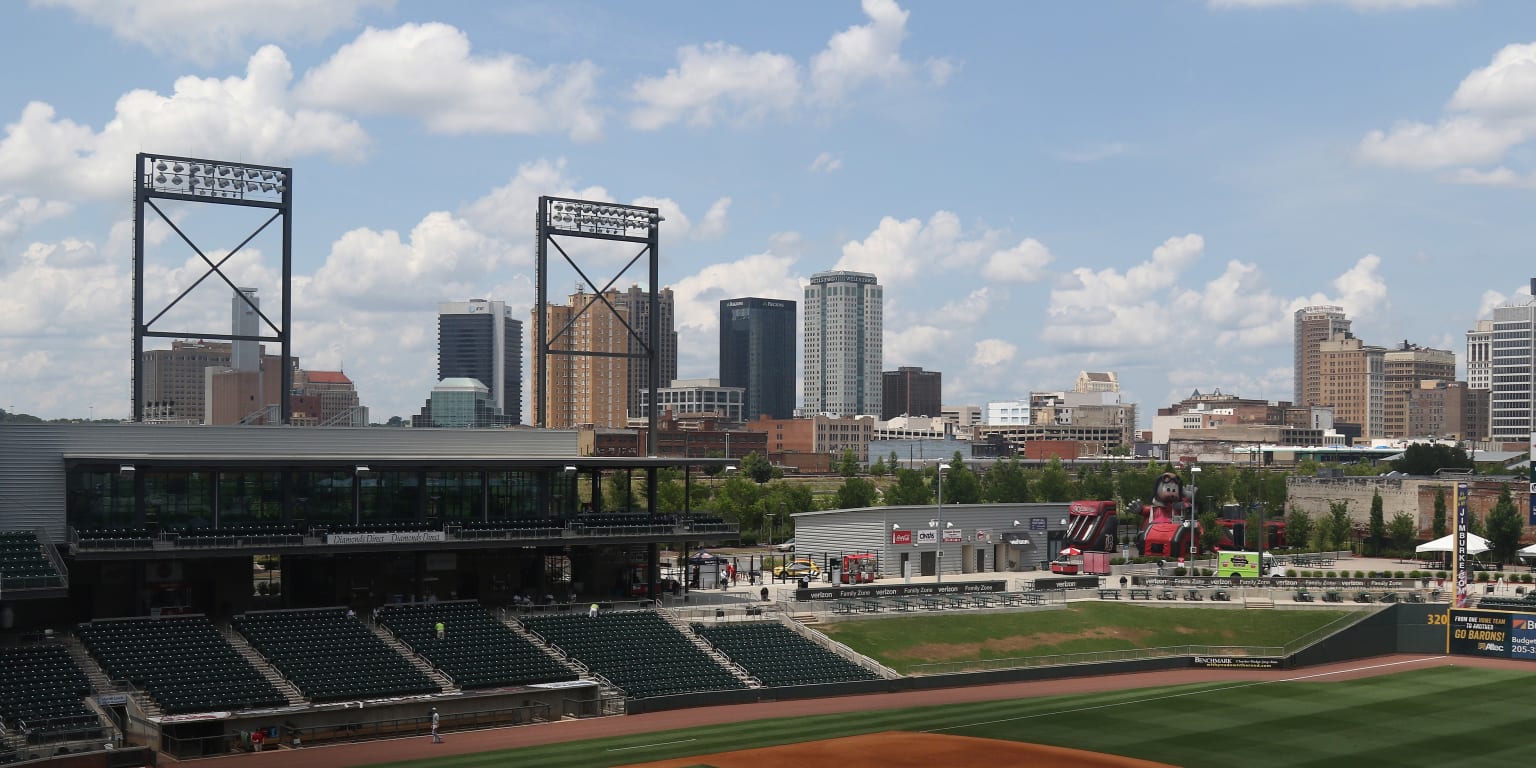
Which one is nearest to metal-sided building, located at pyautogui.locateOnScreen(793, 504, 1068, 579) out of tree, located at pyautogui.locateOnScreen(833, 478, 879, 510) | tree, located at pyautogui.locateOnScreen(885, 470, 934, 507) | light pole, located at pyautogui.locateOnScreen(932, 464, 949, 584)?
light pole, located at pyautogui.locateOnScreen(932, 464, 949, 584)

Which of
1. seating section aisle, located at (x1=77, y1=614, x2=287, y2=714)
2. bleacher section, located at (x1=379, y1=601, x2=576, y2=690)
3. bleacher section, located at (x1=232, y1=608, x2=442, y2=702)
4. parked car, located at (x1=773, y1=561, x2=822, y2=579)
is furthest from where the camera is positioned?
parked car, located at (x1=773, y1=561, x2=822, y2=579)

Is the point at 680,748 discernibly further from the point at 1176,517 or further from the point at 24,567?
the point at 1176,517

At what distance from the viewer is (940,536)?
85.1 m

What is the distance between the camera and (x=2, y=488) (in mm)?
54594

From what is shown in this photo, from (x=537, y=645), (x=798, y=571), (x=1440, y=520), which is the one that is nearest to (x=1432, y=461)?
(x=1440, y=520)

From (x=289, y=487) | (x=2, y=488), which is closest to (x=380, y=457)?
(x=289, y=487)

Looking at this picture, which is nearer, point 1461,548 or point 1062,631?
point 1062,631

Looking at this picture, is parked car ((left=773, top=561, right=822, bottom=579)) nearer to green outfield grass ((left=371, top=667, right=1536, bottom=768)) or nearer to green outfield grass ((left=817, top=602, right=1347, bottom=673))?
green outfield grass ((left=817, top=602, right=1347, bottom=673))

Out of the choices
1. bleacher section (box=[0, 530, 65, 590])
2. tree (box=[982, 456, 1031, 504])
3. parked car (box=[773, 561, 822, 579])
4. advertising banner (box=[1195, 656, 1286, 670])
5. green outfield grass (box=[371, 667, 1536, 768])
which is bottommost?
advertising banner (box=[1195, 656, 1286, 670])

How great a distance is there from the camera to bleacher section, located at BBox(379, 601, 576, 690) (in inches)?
2165

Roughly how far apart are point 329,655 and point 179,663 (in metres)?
5.56

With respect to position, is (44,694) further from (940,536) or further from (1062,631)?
(940,536)

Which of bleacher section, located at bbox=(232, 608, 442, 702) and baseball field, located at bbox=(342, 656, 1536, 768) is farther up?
bleacher section, located at bbox=(232, 608, 442, 702)

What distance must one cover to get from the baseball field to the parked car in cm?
2338
